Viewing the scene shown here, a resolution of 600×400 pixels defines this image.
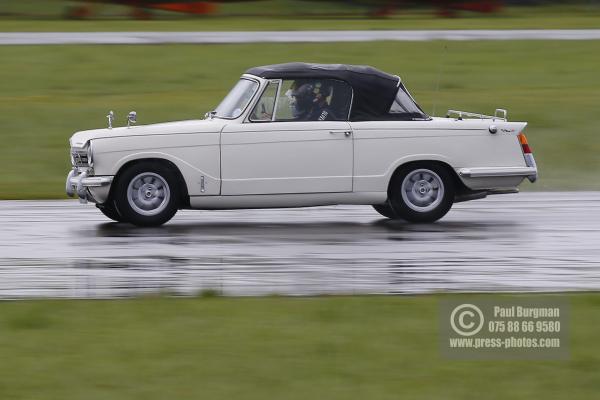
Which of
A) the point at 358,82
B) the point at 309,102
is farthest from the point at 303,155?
the point at 358,82

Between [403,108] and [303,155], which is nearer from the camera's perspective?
[303,155]

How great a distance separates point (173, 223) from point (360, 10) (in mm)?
30257

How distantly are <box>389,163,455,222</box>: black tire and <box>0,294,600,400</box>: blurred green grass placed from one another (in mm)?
3923

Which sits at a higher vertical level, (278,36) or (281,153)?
(278,36)

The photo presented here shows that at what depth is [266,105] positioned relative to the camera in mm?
12438

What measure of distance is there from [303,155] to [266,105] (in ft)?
2.15

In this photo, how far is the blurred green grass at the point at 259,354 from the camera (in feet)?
20.9

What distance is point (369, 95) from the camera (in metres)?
12.6

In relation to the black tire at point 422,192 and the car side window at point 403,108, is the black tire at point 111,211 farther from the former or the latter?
the car side window at point 403,108

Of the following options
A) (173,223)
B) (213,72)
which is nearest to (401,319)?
(173,223)

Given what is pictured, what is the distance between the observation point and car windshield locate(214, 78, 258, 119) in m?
12.5

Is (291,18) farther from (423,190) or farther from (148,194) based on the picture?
(148,194)

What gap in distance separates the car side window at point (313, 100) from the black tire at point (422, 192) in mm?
881

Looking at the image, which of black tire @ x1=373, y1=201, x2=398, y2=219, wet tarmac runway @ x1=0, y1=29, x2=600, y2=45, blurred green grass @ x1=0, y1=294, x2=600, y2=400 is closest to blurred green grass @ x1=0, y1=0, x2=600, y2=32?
wet tarmac runway @ x1=0, y1=29, x2=600, y2=45
